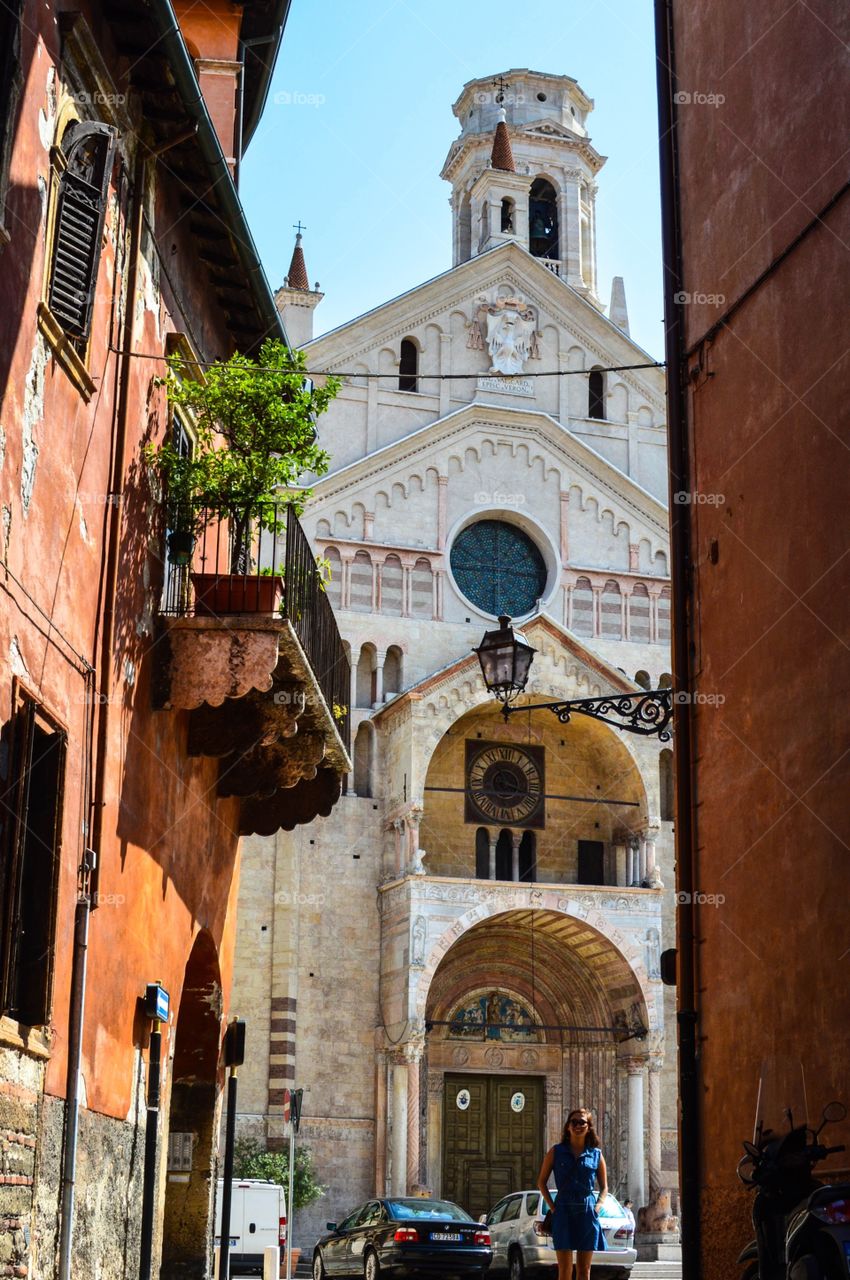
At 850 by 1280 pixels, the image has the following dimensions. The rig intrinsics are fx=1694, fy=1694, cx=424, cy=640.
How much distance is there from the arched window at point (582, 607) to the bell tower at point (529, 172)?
392 inches

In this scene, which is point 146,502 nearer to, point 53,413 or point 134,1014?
point 53,413

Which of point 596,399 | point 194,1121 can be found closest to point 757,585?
point 194,1121

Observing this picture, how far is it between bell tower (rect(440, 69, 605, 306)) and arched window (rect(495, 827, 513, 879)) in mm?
15358

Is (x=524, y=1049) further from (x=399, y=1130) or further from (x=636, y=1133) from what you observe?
(x=399, y=1130)

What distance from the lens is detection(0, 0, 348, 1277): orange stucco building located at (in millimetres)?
9281

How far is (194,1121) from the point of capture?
15250mm

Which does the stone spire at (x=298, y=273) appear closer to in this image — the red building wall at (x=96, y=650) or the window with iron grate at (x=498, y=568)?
the window with iron grate at (x=498, y=568)

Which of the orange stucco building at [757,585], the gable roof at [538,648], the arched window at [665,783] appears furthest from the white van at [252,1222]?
the arched window at [665,783]

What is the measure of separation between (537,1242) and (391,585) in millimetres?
18374

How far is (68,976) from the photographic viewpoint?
10250 millimetres

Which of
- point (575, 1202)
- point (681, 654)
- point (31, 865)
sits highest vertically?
point (681, 654)

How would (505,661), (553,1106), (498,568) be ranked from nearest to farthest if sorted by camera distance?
(505,661), (553,1106), (498,568)

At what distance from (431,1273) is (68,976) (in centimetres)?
994

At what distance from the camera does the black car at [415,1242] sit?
1856cm
